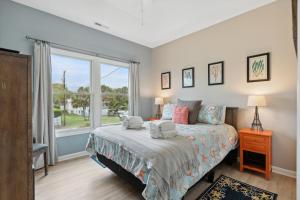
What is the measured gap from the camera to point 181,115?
112 inches

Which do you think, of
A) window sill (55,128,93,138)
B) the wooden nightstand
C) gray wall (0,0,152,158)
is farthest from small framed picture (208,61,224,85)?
window sill (55,128,93,138)

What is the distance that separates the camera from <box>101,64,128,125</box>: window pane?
371 centimetres

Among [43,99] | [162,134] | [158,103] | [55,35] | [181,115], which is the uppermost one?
[55,35]

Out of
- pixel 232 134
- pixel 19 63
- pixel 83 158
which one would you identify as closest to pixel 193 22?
pixel 232 134

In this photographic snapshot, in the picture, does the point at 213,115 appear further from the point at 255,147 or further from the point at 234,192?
the point at 234,192

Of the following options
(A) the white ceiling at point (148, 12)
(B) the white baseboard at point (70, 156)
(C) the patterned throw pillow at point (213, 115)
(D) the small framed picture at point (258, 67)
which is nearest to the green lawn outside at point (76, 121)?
(B) the white baseboard at point (70, 156)

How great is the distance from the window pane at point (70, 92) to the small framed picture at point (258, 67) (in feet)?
10.5

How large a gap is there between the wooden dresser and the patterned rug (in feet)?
5.95

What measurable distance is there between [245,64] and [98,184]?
310 cm

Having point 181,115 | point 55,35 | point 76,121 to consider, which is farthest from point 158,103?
point 55,35

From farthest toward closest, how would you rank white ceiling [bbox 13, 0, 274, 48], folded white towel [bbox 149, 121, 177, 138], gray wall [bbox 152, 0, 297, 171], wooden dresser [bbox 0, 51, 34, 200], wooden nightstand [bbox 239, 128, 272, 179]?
1. white ceiling [bbox 13, 0, 274, 48]
2. gray wall [bbox 152, 0, 297, 171]
3. wooden nightstand [bbox 239, 128, 272, 179]
4. folded white towel [bbox 149, 121, 177, 138]
5. wooden dresser [bbox 0, 51, 34, 200]

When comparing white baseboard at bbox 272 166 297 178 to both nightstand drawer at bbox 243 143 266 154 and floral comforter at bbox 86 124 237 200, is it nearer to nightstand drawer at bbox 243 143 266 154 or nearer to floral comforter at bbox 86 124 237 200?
nightstand drawer at bbox 243 143 266 154

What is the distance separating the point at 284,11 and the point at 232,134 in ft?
6.77

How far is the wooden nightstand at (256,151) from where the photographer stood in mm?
2229
